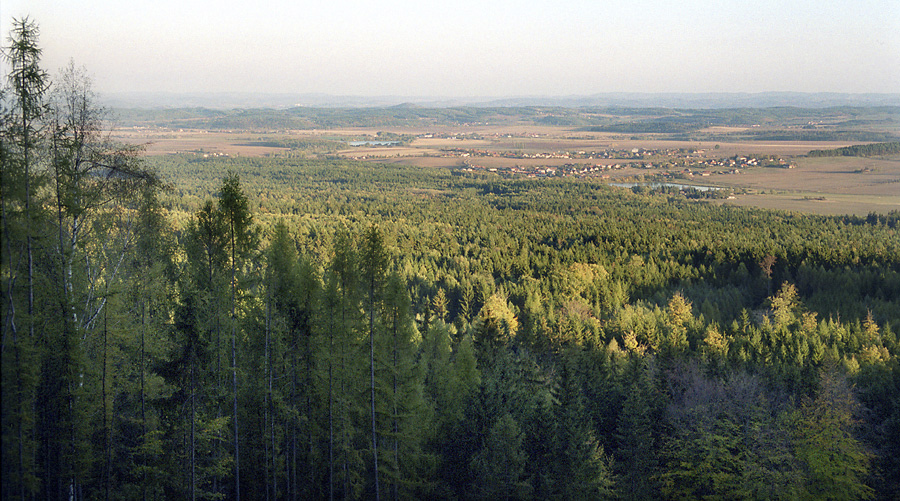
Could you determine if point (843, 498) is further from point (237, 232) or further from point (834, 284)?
point (834, 284)

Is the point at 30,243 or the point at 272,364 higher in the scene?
the point at 30,243

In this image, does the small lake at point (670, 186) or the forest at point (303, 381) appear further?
the small lake at point (670, 186)

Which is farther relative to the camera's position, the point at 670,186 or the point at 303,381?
the point at 670,186

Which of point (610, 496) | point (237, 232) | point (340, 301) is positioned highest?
point (237, 232)

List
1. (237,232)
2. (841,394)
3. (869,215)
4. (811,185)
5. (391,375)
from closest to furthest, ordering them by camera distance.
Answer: (237,232), (391,375), (841,394), (869,215), (811,185)

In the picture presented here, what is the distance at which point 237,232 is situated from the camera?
2136 centimetres

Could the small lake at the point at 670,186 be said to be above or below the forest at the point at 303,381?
above

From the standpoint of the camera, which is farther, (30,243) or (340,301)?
(340,301)

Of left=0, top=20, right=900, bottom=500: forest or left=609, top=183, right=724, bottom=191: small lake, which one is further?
left=609, top=183, right=724, bottom=191: small lake

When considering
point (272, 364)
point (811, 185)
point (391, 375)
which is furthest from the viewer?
point (811, 185)

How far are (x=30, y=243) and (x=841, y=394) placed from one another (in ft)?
113

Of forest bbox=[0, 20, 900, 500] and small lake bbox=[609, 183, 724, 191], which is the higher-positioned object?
small lake bbox=[609, 183, 724, 191]

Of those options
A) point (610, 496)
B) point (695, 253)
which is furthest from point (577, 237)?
point (610, 496)

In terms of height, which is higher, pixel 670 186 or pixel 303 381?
pixel 670 186
